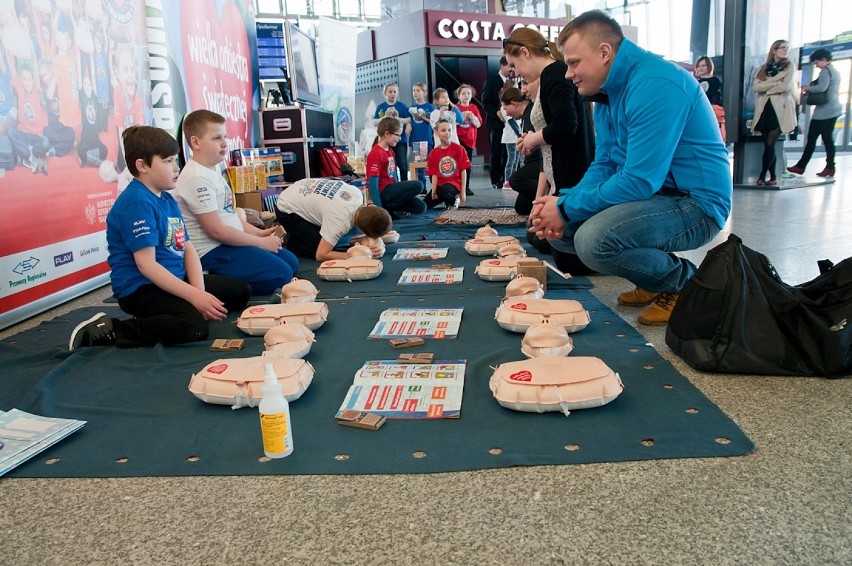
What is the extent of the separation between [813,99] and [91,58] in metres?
7.61

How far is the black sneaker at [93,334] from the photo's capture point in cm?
230

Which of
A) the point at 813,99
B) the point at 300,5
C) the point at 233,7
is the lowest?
the point at 813,99

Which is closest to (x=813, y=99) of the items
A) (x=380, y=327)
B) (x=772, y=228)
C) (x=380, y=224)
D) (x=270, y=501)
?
(x=772, y=228)

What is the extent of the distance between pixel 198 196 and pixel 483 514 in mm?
2291

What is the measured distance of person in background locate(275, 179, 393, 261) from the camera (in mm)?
3641

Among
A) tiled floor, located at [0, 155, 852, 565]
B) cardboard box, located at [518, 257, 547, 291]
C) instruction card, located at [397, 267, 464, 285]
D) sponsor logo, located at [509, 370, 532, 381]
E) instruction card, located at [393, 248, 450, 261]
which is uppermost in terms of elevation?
cardboard box, located at [518, 257, 547, 291]

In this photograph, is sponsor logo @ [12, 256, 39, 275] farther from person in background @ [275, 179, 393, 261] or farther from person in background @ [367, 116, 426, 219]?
person in background @ [367, 116, 426, 219]

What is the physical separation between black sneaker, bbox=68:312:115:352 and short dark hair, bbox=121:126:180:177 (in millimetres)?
595

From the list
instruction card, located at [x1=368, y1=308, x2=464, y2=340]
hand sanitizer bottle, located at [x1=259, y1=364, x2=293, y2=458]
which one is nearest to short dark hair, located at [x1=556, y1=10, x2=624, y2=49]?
instruction card, located at [x1=368, y1=308, x2=464, y2=340]

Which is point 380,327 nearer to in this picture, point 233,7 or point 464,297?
point 464,297

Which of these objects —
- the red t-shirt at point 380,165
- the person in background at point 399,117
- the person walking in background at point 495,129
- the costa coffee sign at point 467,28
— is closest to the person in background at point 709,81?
the person walking in background at point 495,129

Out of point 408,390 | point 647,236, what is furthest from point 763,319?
point 408,390

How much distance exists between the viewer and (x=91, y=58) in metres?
3.48

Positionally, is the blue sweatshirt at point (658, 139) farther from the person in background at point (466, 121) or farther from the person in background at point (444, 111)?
the person in background at point (466, 121)
